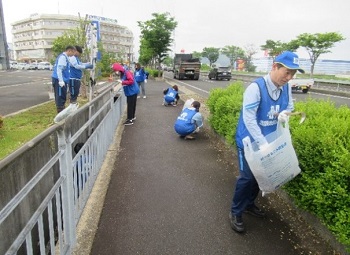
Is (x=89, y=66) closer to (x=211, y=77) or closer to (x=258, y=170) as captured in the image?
(x=258, y=170)

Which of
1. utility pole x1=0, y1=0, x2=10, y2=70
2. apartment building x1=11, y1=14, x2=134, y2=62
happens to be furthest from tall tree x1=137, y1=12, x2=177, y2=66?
apartment building x1=11, y1=14, x2=134, y2=62

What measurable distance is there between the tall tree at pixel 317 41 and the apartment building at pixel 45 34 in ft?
164

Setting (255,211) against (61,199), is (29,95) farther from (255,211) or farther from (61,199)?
(255,211)

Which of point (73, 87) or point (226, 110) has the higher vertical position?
point (73, 87)

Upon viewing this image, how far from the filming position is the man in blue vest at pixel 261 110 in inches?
98.7

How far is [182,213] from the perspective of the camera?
3.30m

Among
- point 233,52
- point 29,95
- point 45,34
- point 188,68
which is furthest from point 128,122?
point 45,34

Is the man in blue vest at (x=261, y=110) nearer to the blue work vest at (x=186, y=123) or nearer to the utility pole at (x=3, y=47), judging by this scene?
the blue work vest at (x=186, y=123)

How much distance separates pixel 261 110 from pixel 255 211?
1.29 metres

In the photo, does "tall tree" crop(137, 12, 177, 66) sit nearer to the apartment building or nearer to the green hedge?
the green hedge

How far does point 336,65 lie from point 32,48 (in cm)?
7884

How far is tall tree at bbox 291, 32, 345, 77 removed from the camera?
2641 centimetres

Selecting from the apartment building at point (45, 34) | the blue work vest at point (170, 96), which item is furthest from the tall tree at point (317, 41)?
the apartment building at point (45, 34)

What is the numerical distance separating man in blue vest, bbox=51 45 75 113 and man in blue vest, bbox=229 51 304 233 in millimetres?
4750
